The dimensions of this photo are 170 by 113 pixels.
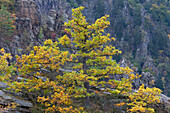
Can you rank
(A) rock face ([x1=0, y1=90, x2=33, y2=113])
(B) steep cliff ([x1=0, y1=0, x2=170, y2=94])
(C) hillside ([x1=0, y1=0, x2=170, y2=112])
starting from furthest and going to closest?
(B) steep cliff ([x1=0, y1=0, x2=170, y2=94]) → (C) hillside ([x1=0, y1=0, x2=170, y2=112]) → (A) rock face ([x1=0, y1=90, x2=33, y2=113])

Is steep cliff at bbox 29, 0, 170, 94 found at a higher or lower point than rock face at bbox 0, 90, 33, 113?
higher

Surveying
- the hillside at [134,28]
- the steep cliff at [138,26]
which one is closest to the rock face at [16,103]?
the hillside at [134,28]

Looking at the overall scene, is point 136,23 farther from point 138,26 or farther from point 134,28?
point 134,28

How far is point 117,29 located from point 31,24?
49575 mm

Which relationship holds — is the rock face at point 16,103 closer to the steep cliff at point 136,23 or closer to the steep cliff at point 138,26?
the steep cliff at point 138,26

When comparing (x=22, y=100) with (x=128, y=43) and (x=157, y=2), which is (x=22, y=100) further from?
(x=157, y=2)

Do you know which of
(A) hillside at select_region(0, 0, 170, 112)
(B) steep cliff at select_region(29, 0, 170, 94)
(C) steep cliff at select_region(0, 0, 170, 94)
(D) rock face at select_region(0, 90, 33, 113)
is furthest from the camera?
(B) steep cliff at select_region(29, 0, 170, 94)

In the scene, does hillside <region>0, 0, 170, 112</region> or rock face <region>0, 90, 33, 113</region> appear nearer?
rock face <region>0, 90, 33, 113</region>

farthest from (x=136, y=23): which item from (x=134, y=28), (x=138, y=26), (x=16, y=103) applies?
(x=16, y=103)

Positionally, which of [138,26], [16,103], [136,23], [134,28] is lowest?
[16,103]

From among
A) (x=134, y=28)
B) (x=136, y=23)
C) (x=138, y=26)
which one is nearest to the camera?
(x=138, y=26)

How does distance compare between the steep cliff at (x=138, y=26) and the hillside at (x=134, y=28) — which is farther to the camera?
the steep cliff at (x=138, y=26)

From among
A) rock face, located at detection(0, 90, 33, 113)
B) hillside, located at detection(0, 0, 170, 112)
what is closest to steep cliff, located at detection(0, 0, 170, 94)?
hillside, located at detection(0, 0, 170, 112)

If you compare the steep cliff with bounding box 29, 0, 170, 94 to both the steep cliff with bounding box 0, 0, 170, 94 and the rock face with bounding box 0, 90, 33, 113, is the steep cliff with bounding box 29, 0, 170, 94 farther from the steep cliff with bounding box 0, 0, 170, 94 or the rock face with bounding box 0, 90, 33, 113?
the rock face with bounding box 0, 90, 33, 113
